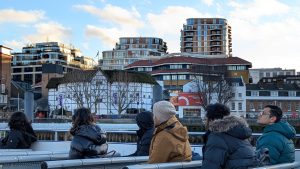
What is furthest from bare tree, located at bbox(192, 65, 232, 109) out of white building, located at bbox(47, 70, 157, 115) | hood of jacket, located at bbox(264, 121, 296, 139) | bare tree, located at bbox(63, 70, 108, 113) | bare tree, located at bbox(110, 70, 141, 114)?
hood of jacket, located at bbox(264, 121, 296, 139)

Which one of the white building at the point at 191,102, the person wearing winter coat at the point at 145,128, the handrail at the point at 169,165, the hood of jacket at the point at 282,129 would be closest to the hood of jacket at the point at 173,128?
the handrail at the point at 169,165

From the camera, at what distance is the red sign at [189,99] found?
92.2m

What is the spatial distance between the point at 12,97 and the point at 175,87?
37640 millimetres

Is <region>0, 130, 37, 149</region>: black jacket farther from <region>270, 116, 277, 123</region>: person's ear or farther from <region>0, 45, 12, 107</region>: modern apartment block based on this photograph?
<region>0, 45, 12, 107</region>: modern apartment block

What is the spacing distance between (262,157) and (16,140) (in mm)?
5299

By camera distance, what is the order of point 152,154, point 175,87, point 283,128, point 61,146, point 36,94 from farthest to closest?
point 36,94 → point 175,87 → point 61,146 → point 283,128 → point 152,154

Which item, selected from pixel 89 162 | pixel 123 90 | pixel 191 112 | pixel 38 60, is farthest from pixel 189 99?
pixel 89 162

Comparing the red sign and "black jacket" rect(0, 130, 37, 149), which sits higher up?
the red sign

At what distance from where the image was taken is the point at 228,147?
4.76 meters

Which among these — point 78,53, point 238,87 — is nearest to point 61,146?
point 238,87

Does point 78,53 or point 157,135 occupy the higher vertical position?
point 78,53

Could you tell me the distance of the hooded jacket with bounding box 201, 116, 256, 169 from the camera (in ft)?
15.5

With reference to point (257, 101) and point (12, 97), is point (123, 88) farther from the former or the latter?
point (12, 97)

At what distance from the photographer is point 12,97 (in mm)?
116125
